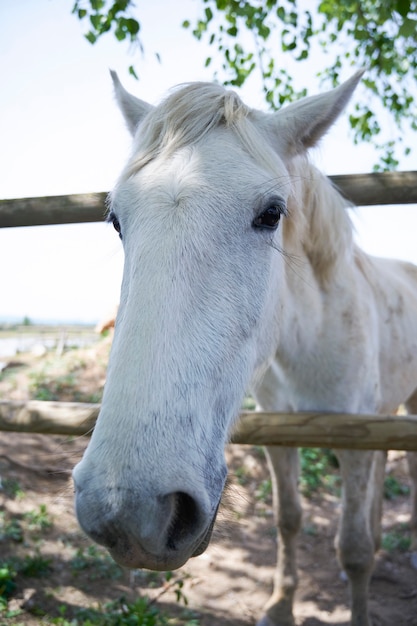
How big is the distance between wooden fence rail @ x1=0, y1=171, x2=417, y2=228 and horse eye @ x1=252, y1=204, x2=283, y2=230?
0.93m

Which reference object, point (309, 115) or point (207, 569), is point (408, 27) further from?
point (207, 569)

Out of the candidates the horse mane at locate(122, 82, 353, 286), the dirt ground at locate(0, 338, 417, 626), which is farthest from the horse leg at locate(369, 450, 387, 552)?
the horse mane at locate(122, 82, 353, 286)

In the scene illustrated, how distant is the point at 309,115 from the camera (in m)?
2.10

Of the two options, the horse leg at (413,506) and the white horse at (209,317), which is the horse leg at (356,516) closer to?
the white horse at (209,317)

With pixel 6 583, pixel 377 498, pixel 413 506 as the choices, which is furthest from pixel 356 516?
pixel 6 583

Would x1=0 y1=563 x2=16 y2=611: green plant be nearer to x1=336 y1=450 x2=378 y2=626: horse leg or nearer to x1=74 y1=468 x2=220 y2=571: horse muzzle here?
x1=336 y1=450 x2=378 y2=626: horse leg

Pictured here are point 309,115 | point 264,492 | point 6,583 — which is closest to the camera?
point 309,115

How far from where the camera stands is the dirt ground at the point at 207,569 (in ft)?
10.7

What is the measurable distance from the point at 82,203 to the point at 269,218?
1.23 meters

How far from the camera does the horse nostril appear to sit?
119cm

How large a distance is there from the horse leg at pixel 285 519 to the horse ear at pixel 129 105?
2.19m

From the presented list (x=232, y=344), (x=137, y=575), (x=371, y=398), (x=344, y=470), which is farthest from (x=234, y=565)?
(x=232, y=344)

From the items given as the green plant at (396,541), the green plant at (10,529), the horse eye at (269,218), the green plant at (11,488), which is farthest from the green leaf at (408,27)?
the green plant at (11,488)

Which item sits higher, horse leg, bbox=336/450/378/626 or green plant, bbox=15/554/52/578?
horse leg, bbox=336/450/378/626
